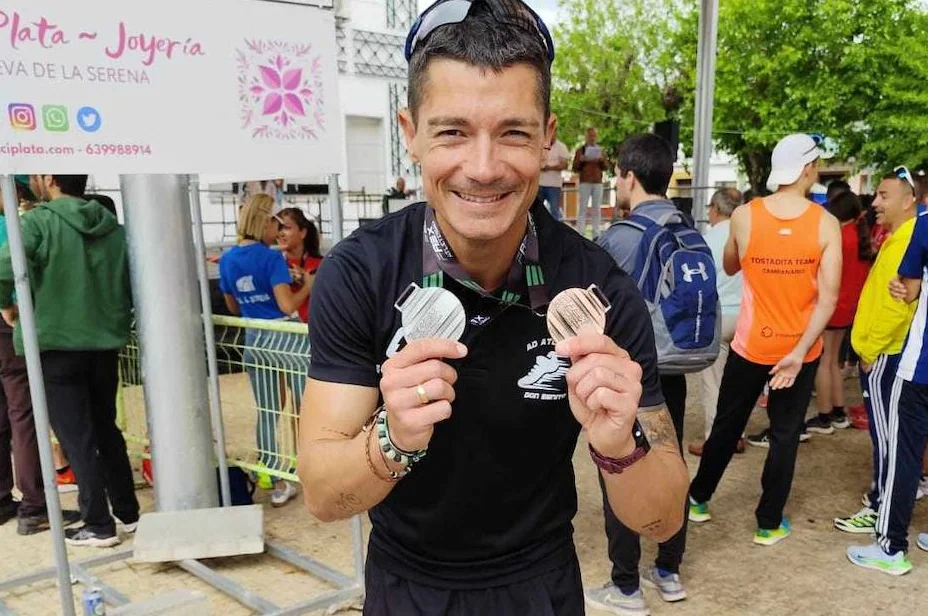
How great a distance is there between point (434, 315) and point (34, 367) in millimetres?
2370

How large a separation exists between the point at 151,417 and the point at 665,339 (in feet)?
9.41

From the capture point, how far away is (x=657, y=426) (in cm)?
160

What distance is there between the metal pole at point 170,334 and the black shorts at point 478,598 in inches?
109

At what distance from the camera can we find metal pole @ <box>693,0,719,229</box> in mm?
9508

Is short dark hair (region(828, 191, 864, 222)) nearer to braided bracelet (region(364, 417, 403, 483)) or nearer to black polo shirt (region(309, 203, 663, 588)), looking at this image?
black polo shirt (region(309, 203, 663, 588))

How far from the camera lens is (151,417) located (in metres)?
4.16

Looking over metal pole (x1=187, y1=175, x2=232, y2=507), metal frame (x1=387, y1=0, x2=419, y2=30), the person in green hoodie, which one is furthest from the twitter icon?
metal frame (x1=387, y1=0, x2=419, y2=30)

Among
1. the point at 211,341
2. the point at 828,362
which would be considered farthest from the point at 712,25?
the point at 211,341

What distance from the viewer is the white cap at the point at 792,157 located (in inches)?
152

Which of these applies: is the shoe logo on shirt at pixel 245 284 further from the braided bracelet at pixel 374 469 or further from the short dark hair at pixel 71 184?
the braided bracelet at pixel 374 469

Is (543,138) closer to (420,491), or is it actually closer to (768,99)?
(420,491)

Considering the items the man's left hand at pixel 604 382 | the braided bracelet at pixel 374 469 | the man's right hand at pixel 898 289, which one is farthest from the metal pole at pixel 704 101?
the braided bracelet at pixel 374 469

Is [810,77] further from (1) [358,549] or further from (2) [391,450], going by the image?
(2) [391,450]

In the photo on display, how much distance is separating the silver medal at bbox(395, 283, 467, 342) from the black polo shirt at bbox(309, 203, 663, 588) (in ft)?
0.40
